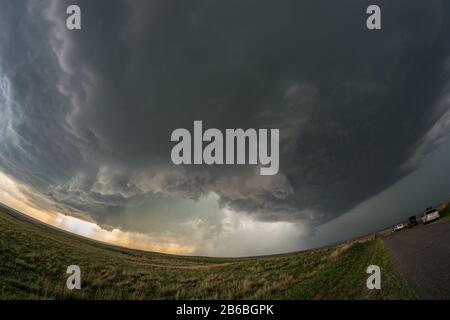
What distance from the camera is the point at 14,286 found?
1059 centimetres

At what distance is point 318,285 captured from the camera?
1129 cm

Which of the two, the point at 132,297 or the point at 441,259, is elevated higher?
the point at 441,259

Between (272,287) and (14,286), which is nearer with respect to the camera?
(14,286)
